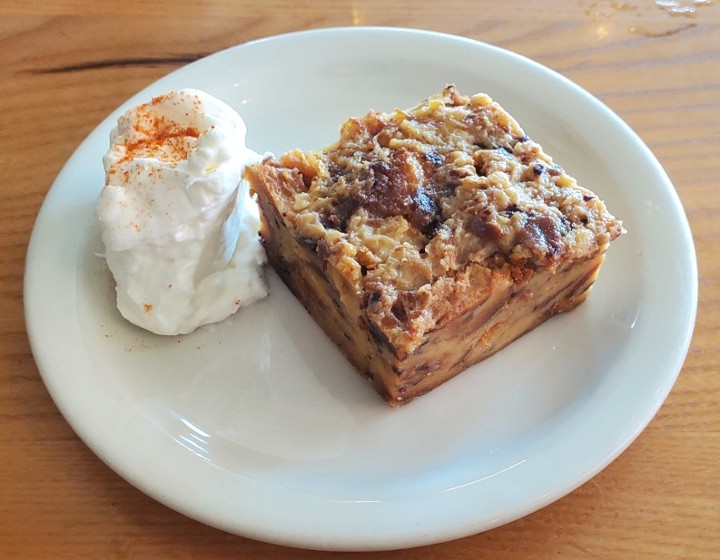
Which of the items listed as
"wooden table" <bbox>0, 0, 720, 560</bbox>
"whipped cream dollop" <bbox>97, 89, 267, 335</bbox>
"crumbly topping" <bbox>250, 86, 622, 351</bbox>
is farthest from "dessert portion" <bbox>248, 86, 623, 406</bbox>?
"wooden table" <bbox>0, 0, 720, 560</bbox>

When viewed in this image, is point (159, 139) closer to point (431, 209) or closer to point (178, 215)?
point (178, 215)

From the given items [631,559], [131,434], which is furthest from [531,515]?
[131,434]

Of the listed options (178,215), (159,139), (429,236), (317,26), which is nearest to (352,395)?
(429,236)

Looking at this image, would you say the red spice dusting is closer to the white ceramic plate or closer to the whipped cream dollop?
the whipped cream dollop

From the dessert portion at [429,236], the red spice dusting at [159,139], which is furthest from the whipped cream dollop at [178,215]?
the dessert portion at [429,236]

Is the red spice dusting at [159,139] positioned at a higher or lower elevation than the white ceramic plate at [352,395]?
higher

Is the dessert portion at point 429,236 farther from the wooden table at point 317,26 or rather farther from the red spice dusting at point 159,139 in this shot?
the wooden table at point 317,26

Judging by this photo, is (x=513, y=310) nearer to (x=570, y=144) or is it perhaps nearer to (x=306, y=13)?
(x=570, y=144)
